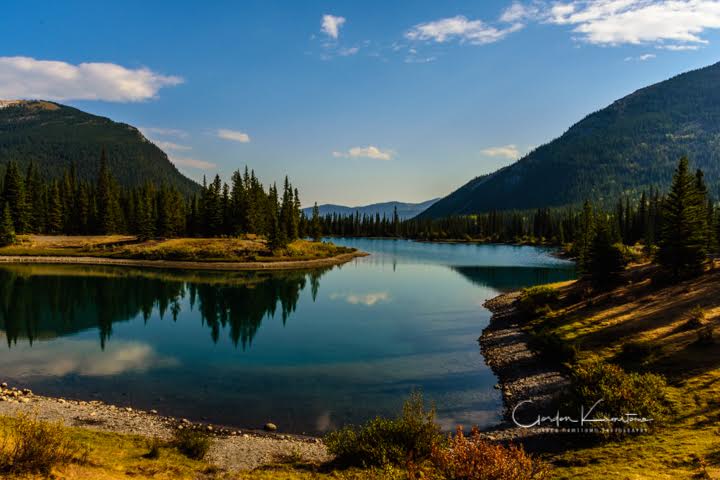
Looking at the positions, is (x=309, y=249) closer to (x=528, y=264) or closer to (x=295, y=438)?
(x=528, y=264)

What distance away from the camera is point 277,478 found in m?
15.4

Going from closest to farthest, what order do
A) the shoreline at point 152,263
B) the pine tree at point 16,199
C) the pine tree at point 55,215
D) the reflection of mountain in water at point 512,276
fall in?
the reflection of mountain in water at point 512,276, the shoreline at point 152,263, the pine tree at point 16,199, the pine tree at point 55,215

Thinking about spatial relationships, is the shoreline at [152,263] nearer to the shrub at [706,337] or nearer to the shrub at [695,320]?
the shrub at [695,320]

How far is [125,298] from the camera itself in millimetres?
64188

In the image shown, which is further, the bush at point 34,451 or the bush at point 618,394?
the bush at point 618,394

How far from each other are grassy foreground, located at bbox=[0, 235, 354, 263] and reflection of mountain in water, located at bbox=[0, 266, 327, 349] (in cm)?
1407

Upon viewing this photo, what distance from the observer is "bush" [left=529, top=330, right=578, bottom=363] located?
30.6m

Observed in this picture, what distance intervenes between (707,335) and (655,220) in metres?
135

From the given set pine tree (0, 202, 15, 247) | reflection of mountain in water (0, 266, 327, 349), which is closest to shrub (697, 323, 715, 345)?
reflection of mountain in water (0, 266, 327, 349)

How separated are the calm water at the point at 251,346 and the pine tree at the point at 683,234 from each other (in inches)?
753

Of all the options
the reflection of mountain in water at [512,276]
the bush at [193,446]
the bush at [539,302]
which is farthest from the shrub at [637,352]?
the reflection of mountain in water at [512,276]

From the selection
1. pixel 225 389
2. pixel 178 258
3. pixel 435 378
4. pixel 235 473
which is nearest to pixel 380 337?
pixel 435 378

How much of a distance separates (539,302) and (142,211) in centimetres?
11629

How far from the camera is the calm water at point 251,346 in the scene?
26953mm
